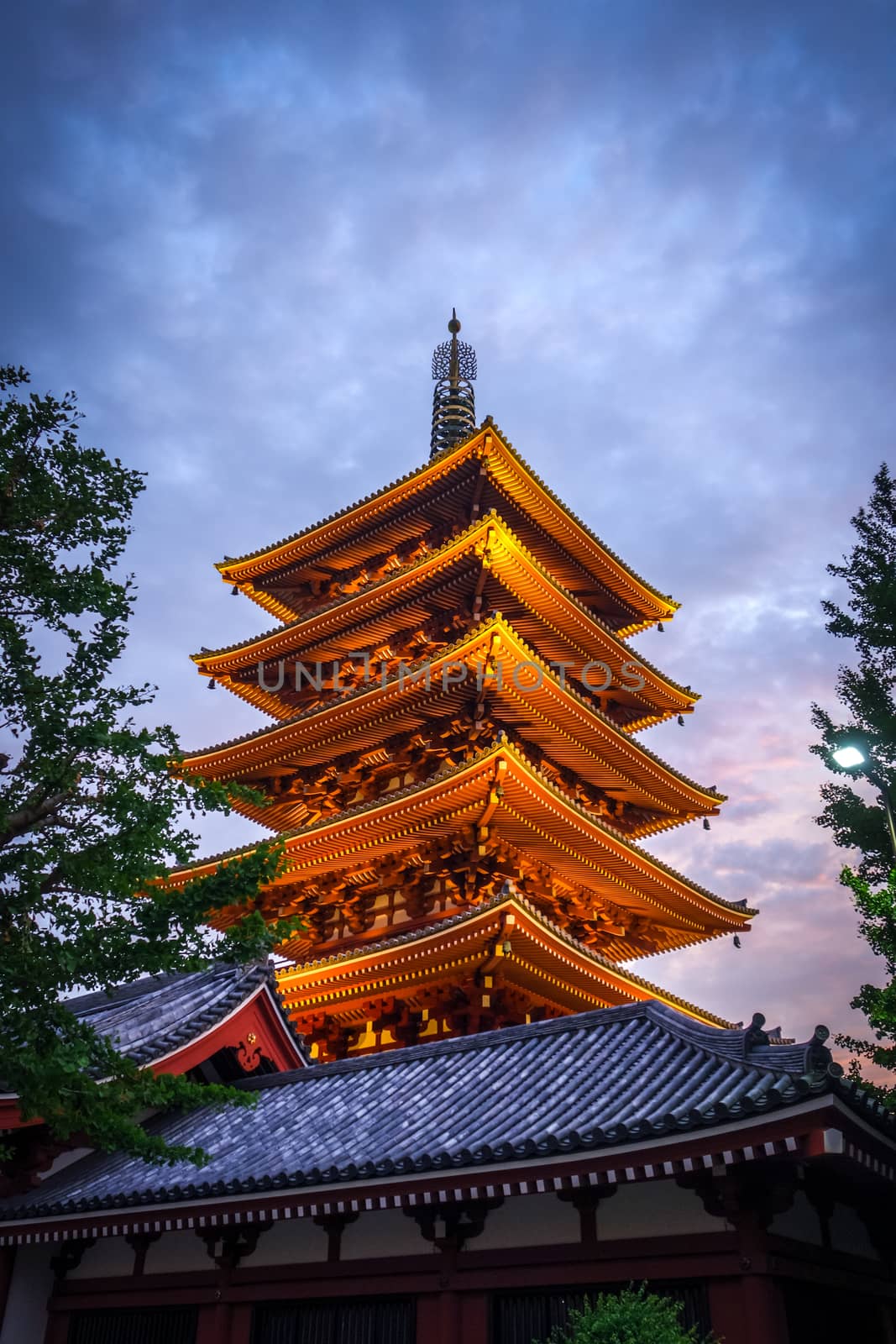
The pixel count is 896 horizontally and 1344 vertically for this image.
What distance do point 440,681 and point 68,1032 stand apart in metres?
12.6

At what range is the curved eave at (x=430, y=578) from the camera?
2169 centimetres

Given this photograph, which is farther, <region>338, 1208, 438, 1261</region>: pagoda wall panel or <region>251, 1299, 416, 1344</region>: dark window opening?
<region>338, 1208, 438, 1261</region>: pagoda wall panel

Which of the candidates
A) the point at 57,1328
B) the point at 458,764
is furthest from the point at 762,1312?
the point at 458,764

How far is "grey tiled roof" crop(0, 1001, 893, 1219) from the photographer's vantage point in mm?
8562

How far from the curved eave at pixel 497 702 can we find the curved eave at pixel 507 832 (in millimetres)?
2126

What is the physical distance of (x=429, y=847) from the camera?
20859 mm

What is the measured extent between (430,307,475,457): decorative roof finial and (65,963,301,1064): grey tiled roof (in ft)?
60.4

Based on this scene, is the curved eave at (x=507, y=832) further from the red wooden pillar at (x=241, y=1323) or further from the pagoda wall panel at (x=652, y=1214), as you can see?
the pagoda wall panel at (x=652, y=1214)

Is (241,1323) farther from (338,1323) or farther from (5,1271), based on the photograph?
(5,1271)

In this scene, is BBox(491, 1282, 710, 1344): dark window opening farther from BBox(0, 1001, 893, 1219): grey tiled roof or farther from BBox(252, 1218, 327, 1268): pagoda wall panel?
BBox(252, 1218, 327, 1268): pagoda wall panel

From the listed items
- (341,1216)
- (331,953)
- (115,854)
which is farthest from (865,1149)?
(331,953)

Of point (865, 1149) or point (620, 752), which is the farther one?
point (620, 752)

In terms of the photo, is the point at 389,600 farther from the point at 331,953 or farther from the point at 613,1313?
the point at 613,1313

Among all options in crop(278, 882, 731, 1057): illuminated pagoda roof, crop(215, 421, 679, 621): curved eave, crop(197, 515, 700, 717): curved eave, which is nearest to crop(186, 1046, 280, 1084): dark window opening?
crop(278, 882, 731, 1057): illuminated pagoda roof
